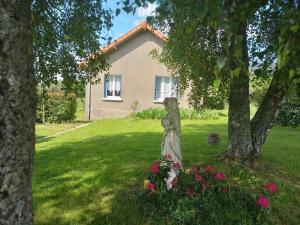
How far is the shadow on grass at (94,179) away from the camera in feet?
21.6

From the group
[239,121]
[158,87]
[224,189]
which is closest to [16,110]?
[224,189]

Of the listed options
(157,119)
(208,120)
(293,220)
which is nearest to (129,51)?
(157,119)

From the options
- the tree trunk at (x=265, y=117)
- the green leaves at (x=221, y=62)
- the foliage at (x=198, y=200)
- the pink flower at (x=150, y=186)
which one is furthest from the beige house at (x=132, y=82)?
the green leaves at (x=221, y=62)

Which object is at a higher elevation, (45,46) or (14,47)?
(45,46)

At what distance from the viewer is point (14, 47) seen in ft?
10.6

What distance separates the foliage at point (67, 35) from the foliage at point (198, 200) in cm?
316

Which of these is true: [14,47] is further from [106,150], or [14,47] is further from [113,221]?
[106,150]

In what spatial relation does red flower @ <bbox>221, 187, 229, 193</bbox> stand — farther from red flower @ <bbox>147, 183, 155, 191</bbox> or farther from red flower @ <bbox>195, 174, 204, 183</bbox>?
red flower @ <bbox>147, 183, 155, 191</bbox>

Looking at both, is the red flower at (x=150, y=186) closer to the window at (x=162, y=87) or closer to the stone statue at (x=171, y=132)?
the stone statue at (x=171, y=132)

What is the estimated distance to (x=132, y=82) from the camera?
2684 centimetres

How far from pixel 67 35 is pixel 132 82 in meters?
18.8

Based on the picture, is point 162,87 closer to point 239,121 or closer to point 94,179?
point 239,121

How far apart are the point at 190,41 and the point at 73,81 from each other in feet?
9.18

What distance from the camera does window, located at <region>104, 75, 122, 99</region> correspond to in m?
27.3
